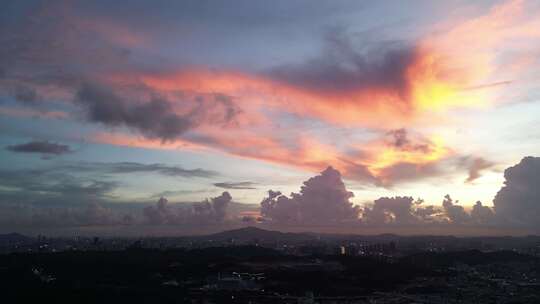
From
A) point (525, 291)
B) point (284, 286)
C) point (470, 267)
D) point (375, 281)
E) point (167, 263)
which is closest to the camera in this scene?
point (525, 291)

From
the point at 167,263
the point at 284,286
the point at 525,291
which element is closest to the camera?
the point at 525,291

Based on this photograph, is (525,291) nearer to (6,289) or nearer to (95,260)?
(6,289)

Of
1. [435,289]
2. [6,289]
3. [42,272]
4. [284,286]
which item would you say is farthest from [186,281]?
[435,289]

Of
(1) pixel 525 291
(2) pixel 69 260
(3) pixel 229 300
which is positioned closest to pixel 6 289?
(3) pixel 229 300

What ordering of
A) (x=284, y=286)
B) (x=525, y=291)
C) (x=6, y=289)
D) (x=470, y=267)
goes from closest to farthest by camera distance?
(x=6, y=289)
(x=525, y=291)
(x=284, y=286)
(x=470, y=267)

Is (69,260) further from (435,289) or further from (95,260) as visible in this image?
(435,289)

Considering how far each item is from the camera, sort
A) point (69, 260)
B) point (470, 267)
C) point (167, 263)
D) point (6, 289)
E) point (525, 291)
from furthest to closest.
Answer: point (470, 267)
point (167, 263)
point (69, 260)
point (525, 291)
point (6, 289)

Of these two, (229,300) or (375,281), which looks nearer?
(229,300)

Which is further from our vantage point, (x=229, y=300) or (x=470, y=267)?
(x=470, y=267)
